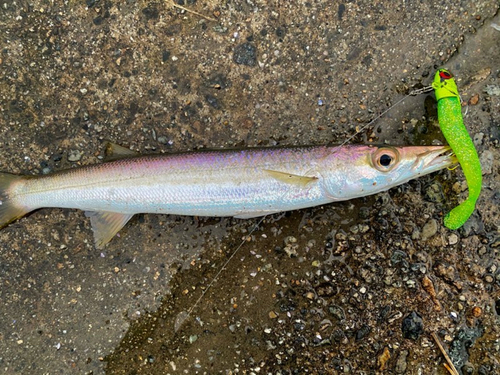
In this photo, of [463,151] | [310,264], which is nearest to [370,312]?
[310,264]

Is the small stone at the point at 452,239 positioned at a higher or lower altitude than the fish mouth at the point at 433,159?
lower

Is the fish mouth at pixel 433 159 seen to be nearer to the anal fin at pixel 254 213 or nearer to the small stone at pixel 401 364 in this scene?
the anal fin at pixel 254 213

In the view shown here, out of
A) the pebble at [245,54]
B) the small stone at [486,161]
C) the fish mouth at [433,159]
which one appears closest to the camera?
the fish mouth at [433,159]

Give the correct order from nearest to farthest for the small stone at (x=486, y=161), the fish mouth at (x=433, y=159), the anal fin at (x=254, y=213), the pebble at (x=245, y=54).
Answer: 1. the fish mouth at (x=433, y=159)
2. the anal fin at (x=254, y=213)
3. the small stone at (x=486, y=161)
4. the pebble at (x=245, y=54)

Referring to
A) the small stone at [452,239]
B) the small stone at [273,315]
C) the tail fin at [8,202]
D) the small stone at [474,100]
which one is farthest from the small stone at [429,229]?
the tail fin at [8,202]

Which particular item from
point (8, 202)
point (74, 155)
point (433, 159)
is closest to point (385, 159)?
point (433, 159)

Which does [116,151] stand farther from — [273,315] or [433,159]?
[433,159]
